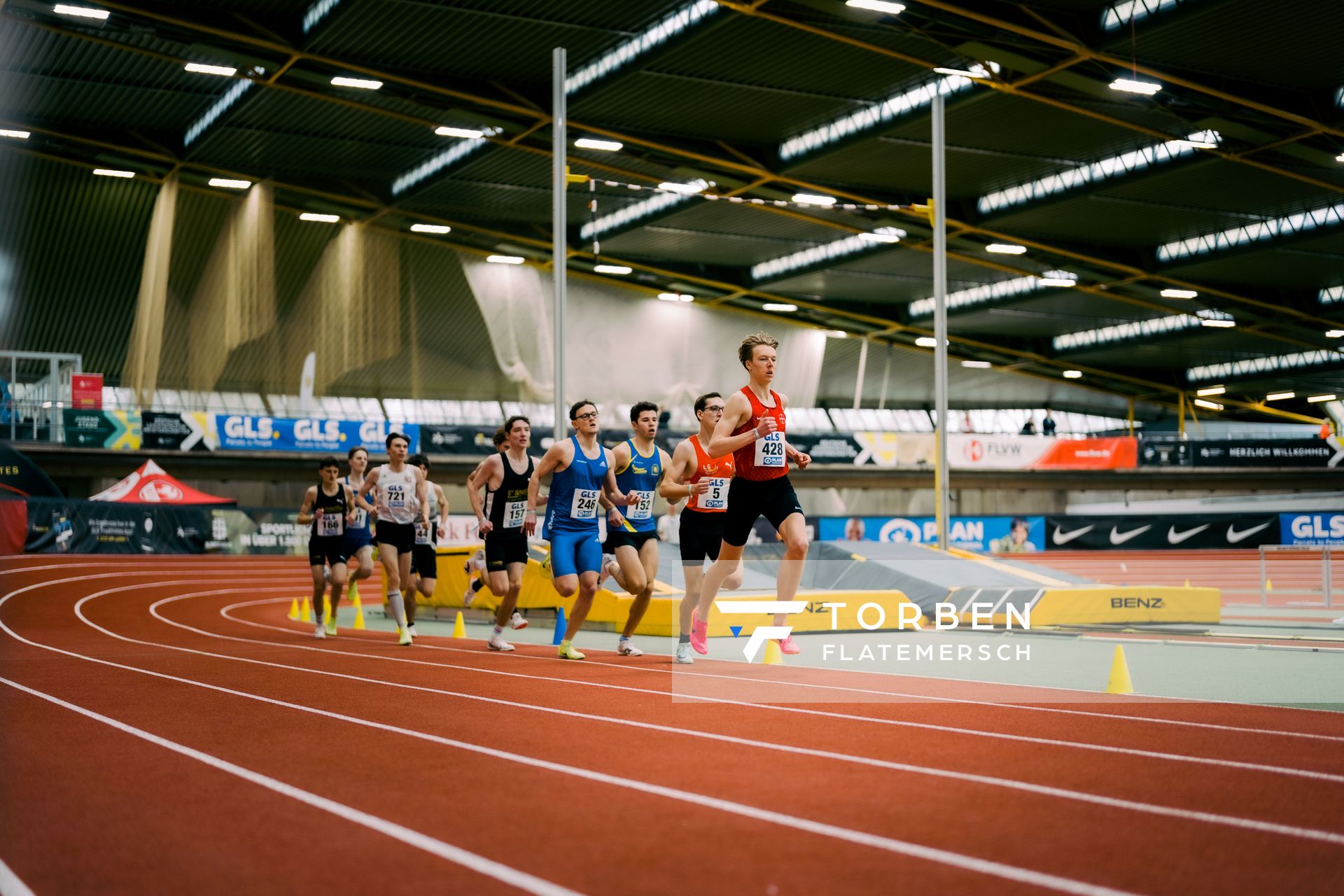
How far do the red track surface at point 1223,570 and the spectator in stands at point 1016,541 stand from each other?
25.6 inches

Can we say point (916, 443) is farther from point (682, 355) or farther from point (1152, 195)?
point (1152, 195)

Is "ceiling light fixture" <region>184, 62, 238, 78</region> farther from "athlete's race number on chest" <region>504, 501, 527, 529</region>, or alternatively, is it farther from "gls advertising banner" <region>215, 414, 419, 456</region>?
"athlete's race number on chest" <region>504, 501, 527, 529</region>

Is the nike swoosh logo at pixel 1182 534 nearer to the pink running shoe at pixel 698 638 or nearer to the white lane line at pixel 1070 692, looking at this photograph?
the white lane line at pixel 1070 692

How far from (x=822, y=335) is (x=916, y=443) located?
5.80m

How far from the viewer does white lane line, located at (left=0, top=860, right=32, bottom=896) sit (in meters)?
3.29

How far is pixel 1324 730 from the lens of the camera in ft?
19.2

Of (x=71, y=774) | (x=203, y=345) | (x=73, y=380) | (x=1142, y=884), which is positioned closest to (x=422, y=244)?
(x=203, y=345)

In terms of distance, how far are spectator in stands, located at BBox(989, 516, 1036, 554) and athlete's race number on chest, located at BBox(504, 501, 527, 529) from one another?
27965mm

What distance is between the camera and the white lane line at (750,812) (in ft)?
10.5

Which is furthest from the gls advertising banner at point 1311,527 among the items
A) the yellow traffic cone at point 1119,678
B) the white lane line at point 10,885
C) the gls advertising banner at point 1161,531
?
the white lane line at point 10,885

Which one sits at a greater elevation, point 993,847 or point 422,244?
point 422,244

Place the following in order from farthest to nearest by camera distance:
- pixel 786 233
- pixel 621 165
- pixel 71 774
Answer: pixel 786 233
pixel 621 165
pixel 71 774

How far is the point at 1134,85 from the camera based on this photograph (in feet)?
75.1

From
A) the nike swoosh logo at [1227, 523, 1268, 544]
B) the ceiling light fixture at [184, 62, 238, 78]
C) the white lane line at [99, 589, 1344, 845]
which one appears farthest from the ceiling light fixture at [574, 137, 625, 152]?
the white lane line at [99, 589, 1344, 845]
